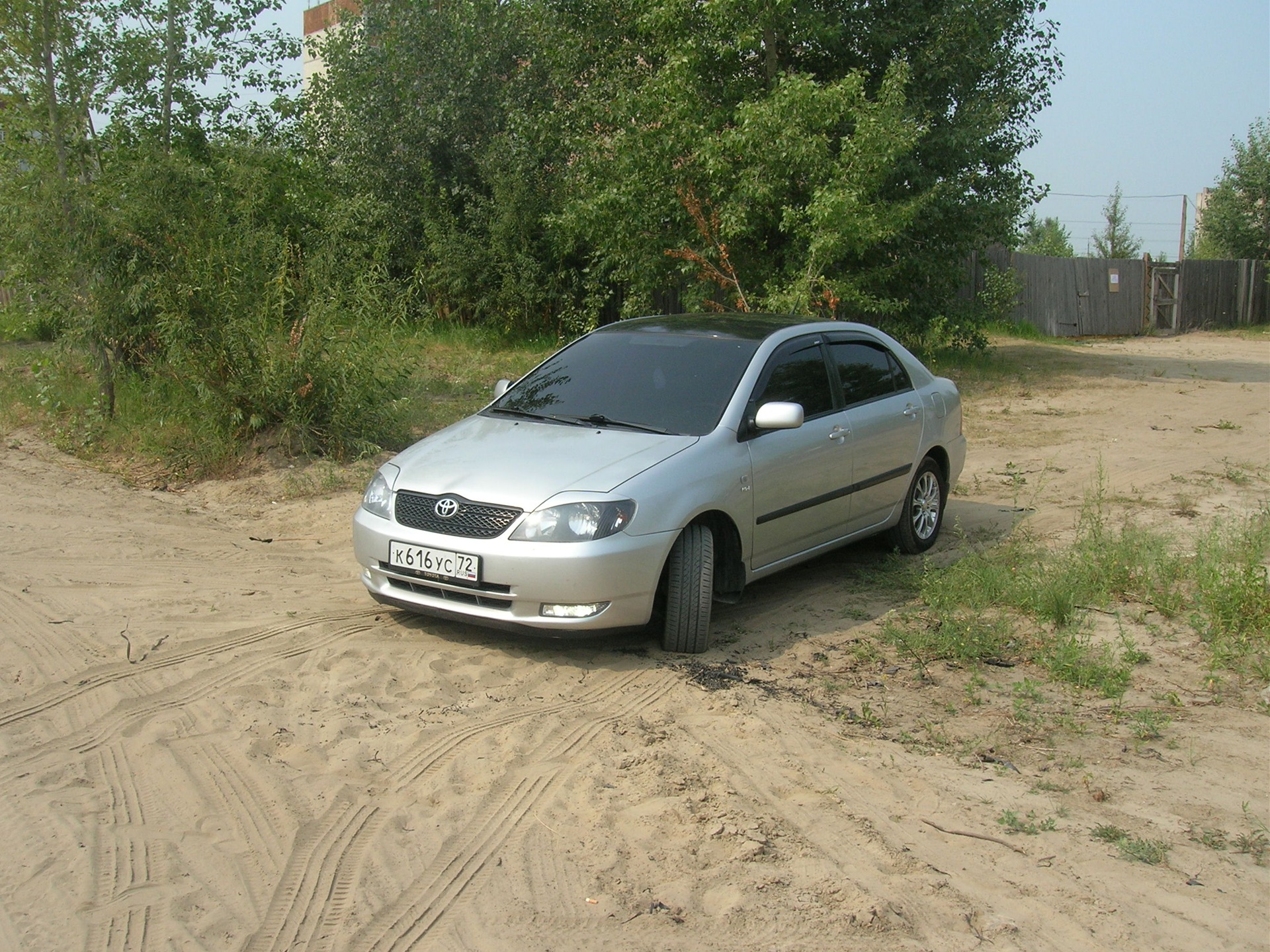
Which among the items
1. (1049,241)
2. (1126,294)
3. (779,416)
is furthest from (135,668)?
(1049,241)

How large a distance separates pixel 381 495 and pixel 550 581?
1176 mm

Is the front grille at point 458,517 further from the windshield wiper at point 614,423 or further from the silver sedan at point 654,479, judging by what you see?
the windshield wiper at point 614,423

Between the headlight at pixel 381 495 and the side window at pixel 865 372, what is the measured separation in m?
2.76

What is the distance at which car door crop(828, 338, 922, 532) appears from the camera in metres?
6.76

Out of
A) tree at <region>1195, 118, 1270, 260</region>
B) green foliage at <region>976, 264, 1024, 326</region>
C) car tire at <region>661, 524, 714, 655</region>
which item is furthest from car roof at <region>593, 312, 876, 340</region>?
tree at <region>1195, 118, 1270, 260</region>

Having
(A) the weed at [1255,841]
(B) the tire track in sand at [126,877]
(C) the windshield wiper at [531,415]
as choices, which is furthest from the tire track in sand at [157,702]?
(A) the weed at [1255,841]

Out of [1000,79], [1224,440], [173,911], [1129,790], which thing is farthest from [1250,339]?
[173,911]

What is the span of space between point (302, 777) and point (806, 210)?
10064 millimetres

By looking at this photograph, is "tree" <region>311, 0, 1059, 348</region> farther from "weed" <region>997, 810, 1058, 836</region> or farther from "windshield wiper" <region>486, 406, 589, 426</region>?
"weed" <region>997, 810, 1058, 836</region>

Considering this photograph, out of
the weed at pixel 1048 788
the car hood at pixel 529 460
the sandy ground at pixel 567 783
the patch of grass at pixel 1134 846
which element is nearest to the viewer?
the sandy ground at pixel 567 783

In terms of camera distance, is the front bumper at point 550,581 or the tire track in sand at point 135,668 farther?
the front bumper at point 550,581

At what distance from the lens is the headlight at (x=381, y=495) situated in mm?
5566

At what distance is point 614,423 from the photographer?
5.92 meters

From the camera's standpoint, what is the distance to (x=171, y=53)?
1330cm
